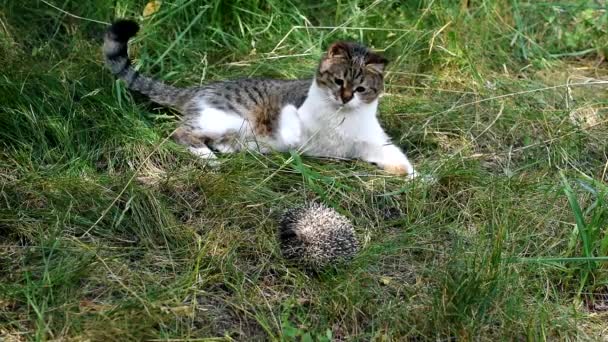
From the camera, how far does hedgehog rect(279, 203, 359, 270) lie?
2.98m

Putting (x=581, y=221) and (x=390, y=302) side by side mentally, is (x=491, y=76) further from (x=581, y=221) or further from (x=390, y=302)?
(x=390, y=302)

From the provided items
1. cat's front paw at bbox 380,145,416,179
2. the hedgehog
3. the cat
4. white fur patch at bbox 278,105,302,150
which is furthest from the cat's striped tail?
the hedgehog

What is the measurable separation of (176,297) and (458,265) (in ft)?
3.00

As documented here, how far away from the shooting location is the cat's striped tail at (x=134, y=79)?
3.91 m

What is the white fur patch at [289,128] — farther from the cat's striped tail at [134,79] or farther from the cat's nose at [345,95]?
the cat's striped tail at [134,79]

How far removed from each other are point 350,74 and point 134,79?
0.96 meters

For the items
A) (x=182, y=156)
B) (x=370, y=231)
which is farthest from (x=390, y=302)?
(x=182, y=156)

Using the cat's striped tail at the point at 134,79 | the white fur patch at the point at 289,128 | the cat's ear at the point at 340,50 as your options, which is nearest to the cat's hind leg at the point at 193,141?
the cat's striped tail at the point at 134,79

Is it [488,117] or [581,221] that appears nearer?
[581,221]

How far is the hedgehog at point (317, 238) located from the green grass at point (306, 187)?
0.05 m

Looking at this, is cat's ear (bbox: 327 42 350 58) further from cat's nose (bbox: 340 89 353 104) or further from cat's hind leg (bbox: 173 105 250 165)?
cat's hind leg (bbox: 173 105 250 165)

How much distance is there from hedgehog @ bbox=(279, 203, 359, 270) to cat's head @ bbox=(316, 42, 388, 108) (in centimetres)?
88

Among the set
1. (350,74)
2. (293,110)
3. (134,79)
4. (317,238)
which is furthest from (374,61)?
(317,238)

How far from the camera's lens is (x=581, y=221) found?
10.0ft
